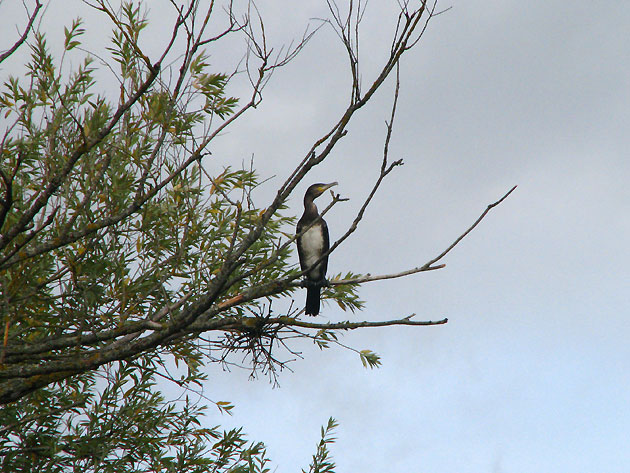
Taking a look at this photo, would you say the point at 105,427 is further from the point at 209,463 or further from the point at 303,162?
the point at 303,162

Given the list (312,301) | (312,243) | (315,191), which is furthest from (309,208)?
(312,301)

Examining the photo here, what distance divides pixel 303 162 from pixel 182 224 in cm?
211

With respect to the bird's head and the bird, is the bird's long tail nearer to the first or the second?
the bird

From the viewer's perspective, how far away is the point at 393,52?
4.54 metres

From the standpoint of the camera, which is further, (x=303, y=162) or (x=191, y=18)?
(x=191, y=18)

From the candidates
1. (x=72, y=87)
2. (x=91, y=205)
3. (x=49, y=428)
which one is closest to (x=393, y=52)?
(x=91, y=205)

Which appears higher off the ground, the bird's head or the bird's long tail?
the bird's head

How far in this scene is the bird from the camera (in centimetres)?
945

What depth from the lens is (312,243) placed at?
10.2 meters

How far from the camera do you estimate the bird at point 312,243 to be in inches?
372

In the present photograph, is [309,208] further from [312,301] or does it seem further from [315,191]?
[312,301]

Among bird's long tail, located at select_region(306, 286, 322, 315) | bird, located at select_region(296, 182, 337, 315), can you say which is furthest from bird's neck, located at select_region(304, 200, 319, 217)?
bird's long tail, located at select_region(306, 286, 322, 315)

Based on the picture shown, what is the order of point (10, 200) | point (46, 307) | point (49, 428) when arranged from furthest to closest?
point (49, 428) → point (46, 307) → point (10, 200)

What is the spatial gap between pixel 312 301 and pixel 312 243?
2.93ft
